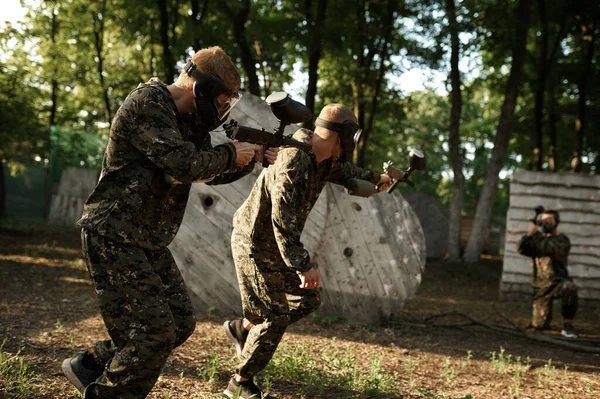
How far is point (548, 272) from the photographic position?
888 centimetres

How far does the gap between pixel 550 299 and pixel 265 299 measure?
19.5 ft

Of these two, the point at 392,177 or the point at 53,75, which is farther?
the point at 53,75

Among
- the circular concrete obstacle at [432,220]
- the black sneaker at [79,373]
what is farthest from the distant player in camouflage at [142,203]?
the circular concrete obstacle at [432,220]

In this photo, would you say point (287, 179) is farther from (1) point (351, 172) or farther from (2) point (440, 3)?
(2) point (440, 3)

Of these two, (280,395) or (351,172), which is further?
(351,172)

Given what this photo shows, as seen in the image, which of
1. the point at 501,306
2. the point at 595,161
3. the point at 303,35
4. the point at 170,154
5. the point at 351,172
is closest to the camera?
the point at 170,154

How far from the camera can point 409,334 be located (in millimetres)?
7652

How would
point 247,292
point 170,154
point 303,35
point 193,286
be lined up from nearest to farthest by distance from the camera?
point 170,154, point 247,292, point 193,286, point 303,35

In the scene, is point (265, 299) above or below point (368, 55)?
below

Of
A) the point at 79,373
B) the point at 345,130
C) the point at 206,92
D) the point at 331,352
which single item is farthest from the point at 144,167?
the point at 331,352

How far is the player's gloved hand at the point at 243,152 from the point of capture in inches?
128

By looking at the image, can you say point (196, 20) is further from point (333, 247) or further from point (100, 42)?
point (333, 247)

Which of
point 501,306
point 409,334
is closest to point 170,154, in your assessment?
point 409,334

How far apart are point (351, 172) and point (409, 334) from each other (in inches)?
133
